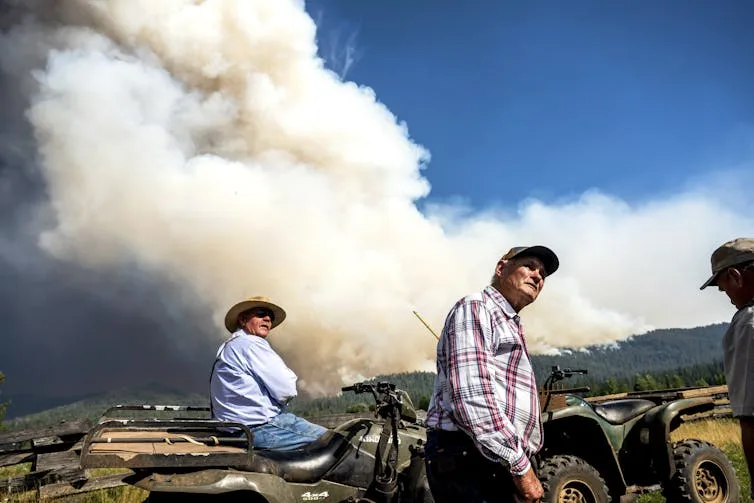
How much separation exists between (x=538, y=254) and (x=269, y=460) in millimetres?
2543

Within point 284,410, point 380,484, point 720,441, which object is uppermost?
point 284,410

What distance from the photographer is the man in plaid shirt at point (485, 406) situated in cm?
246

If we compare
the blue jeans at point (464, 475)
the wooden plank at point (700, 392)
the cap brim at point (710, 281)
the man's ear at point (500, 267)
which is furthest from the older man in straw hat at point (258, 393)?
the wooden plank at point (700, 392)

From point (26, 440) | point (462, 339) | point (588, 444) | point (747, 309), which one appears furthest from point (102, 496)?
point (747, 309)

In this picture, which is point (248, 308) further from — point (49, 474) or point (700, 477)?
point (700, 477)

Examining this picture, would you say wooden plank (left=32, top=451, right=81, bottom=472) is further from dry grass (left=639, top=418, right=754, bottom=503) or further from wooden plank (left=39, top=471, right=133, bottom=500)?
dry grass (left=639, top=418, right=754, bottom=503)

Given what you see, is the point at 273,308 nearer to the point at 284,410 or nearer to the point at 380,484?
the point at 284,410

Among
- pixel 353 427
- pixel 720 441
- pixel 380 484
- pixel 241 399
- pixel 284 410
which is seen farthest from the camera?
pixel 720 441

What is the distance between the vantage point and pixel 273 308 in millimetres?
6215

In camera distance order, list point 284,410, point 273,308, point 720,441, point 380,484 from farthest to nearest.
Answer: point 720,441, point 273,308, point 284,410, point 380,484

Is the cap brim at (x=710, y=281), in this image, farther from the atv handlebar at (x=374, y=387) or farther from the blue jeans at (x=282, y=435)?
the blue jeans at (x=282, y=435)

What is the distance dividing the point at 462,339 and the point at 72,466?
302 inches

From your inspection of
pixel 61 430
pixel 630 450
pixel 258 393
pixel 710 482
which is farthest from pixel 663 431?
pixel 61 430

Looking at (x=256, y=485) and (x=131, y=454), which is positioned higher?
(x=131, y=454)
